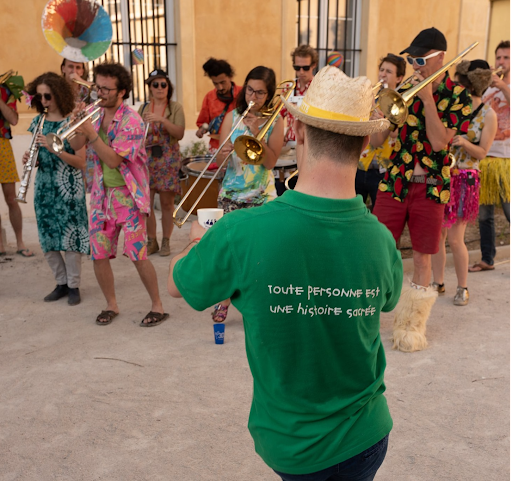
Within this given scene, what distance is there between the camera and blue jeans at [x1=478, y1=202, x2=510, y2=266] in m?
5.84

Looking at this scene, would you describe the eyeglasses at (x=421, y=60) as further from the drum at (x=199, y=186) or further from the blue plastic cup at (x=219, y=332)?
the blue plastic cup at (x=219, y=332)

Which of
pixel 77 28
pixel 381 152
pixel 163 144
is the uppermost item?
pixel 77 28

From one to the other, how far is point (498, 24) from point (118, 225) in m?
12.2

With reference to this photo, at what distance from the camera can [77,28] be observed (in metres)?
4.61

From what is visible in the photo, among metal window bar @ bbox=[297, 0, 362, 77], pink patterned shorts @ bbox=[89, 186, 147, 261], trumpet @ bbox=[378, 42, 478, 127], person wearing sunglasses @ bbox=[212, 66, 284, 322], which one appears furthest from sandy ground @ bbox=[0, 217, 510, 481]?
metal window bar @ bbox=[297, 0, 362, 77]

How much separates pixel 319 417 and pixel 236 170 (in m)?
2.85

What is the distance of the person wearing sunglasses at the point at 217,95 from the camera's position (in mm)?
6137

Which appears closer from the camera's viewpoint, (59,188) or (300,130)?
(300,130)

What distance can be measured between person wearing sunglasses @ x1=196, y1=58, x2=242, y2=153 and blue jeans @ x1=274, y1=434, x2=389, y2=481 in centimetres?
467

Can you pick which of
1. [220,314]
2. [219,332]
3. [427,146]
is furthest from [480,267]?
[219,332]

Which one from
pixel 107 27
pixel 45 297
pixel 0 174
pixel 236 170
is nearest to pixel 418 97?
pixel 236 170

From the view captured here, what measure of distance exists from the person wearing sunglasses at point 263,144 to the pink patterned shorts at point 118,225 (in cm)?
68

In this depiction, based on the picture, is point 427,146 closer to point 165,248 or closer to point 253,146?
point 253,146

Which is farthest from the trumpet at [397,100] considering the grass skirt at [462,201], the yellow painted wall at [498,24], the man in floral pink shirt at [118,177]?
the yellow painted wall at [498,24]
